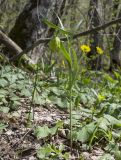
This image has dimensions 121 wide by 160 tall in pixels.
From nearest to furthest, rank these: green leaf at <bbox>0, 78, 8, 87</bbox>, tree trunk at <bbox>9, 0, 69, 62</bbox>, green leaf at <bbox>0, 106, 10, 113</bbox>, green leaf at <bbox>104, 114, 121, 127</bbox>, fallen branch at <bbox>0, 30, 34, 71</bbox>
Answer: green leaf at <bbox>104, 114, 121, 127</bbox>
green leaf at <bbox>0, 106, 10, 113</bbox>
green leaf at <bbox>0, 78, 8, 87</bbox>
fallen branch at <bbox>0, 30, 34, 71</bbox>
tree trunk at <bbox>9, 0, 69, 62</bbox>

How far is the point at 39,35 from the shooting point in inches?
169

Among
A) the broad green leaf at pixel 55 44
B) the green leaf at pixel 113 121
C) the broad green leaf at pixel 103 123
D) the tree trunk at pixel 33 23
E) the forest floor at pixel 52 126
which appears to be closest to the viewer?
the broad green leaf at pixel 55 44

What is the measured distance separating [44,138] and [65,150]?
0.18 m

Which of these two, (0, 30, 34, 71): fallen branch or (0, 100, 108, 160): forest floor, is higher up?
(0, 30, 34, 71): fallen branch

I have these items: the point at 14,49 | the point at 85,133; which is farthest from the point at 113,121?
the point at 14,49

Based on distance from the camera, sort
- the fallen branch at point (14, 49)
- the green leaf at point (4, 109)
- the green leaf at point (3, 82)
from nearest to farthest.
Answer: the green leaf at point (4, 109)
the green leaf at point (3, 82)
the fallen branch at point (14, 49)

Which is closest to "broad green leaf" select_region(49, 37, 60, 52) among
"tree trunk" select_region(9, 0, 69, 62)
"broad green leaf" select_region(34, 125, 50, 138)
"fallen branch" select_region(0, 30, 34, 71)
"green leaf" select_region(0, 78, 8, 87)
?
"broad green leaf" select_region(34, 125, 50, 138)

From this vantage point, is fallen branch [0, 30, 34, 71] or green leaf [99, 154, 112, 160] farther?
fallen branch [0, 30, 34, 71]

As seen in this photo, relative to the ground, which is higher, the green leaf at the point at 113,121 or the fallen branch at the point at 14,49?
the fallen branch at the point at 14,49

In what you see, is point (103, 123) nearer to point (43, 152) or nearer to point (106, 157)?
point (106, 157)

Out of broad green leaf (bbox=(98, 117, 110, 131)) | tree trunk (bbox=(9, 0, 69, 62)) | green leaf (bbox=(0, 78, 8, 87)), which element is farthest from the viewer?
tree trunk (bbox=(9, 0, 69, 62))

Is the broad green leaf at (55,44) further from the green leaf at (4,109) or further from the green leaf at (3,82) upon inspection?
the green leaf at (3,82)

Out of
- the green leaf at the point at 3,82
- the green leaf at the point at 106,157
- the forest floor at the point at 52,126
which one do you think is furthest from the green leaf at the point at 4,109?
the green leaf at the point at 106,157

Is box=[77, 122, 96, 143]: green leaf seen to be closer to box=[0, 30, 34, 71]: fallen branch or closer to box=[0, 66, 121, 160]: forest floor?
box=[0, 66, 121, 160]: forest floor
